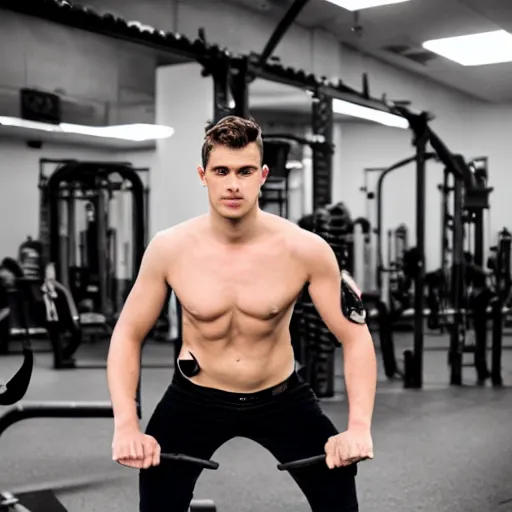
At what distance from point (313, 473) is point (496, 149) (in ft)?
23.6

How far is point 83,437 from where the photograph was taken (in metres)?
3.47

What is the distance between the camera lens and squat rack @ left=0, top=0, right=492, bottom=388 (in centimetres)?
274

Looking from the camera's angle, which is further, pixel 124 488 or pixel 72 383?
pixel 72 383

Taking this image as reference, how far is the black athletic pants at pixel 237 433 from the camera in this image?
1.46 m

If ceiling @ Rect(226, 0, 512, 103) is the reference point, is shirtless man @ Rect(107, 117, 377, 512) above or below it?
below

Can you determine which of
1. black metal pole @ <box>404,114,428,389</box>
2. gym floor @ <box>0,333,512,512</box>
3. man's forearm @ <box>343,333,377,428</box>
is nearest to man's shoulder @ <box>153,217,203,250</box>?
man's forearm @ <box>343,333,377,428</box>

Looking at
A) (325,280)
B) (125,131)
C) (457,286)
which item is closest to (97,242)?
(125,131)

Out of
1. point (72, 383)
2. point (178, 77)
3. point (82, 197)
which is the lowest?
point (72, 383)

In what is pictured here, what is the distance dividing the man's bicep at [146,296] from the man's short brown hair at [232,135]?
22 cm

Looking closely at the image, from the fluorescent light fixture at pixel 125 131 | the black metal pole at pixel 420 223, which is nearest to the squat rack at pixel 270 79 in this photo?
the black metal pole at pixel 420 223

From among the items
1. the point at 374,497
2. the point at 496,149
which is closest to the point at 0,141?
the point at 374,497

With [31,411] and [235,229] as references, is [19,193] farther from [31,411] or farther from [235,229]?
[235,229]

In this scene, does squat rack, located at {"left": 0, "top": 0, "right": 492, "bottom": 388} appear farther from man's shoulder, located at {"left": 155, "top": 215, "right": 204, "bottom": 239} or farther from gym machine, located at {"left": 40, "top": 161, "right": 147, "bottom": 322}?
gym machine, located at {"left": 40, "top": 161, "right": 147, "bottom": 322}

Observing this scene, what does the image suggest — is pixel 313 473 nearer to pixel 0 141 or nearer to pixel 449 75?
pixel 0 141
